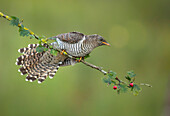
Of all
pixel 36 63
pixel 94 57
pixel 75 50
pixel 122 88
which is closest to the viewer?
pixel 122 88

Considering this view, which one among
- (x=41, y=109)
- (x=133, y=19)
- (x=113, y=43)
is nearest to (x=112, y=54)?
(x=113, y=43)

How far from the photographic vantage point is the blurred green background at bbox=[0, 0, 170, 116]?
17.9 feet

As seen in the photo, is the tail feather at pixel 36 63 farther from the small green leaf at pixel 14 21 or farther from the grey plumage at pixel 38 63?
the small green leaf at pixel 14 21

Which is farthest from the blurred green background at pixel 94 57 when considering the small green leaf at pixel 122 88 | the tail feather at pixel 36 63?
the small green leaf at pixel 122 88

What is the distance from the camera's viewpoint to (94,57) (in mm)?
5551

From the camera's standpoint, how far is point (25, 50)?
7.60ft

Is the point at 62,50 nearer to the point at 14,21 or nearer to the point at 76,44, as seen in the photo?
the point at 76,44

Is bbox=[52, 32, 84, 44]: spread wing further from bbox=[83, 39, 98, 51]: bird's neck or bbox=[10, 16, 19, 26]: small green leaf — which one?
bbox=[10, 16, 19, 26]: small green leaf

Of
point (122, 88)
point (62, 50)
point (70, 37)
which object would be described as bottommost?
point (122, 88)

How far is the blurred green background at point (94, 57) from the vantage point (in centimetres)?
547

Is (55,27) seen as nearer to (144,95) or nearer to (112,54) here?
(112,54)

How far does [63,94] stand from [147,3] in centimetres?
379

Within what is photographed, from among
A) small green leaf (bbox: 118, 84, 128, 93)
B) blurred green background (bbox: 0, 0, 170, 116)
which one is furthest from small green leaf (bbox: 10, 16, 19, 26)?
blurred green background (bbox: 0, 0, 170, 116)

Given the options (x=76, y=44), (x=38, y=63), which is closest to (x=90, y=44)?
(x=76, y=44)
